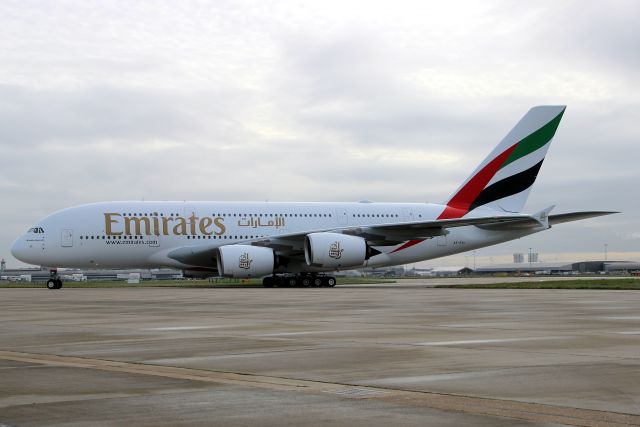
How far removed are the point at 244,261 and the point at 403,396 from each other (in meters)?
30.9

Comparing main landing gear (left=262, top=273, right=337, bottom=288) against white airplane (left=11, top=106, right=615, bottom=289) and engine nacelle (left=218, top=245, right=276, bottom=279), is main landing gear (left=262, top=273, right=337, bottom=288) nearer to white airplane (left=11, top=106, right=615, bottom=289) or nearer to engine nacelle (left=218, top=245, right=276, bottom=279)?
white airplane (left=11, top=106, right=615, bottom=289)

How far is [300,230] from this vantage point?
137ft

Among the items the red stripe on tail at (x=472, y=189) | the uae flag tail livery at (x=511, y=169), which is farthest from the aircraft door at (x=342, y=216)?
the uae flag tail livery at (x=511, y=169)

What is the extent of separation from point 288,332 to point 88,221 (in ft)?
89.1

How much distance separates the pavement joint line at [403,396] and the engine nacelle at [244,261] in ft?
91.4

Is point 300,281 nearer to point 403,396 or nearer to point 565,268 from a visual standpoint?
point 403,396

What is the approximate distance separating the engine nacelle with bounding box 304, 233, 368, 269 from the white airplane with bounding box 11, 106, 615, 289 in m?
0.04

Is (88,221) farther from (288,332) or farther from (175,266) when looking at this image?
(288,332)

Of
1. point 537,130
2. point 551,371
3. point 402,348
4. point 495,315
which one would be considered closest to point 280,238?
point 537,130

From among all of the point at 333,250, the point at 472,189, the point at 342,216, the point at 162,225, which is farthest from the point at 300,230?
the point at 472,189

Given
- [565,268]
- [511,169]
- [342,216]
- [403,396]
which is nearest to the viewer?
[403,396]

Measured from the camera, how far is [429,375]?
8055 mm

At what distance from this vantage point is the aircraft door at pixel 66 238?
3825 cm

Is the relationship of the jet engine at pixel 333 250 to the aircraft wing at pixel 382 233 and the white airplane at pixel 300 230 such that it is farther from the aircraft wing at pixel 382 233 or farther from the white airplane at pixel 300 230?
the aircraft wing at pixel 382 233
